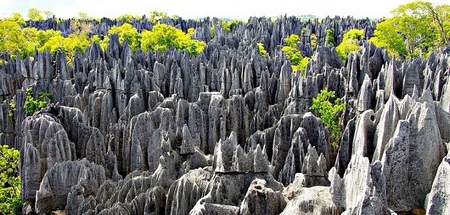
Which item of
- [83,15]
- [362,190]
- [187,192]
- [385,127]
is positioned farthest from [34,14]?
[362,190]

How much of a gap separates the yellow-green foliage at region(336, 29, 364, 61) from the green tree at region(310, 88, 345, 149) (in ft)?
78.6

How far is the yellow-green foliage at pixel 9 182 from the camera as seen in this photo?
21.8m

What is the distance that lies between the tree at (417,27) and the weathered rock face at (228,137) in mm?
20139

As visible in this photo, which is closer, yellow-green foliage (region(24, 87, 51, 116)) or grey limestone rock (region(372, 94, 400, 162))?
grey limestone rock (region(372, 94, 400, 162))

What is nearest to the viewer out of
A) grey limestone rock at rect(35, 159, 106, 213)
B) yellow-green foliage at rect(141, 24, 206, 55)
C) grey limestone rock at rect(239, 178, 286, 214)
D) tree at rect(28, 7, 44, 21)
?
grey limestone rock at rect(239, 178, 286, 214)

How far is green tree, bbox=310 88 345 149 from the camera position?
24938 millimetres

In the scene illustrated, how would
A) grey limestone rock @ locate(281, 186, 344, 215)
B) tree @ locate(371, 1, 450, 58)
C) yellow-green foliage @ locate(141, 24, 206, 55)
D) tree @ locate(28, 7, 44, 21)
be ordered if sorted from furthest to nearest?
tree @ locate(28, 7, 44, 21)
yellow-green foliage @ locate(141, 24, 206, 55)
tree @ locate(371, 1, 450, 58)
grey limestone rock @ locate(281, 186, 344, 215)

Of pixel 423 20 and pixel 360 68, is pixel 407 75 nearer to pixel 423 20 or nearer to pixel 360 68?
pixel 360 68

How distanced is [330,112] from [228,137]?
7.02 m

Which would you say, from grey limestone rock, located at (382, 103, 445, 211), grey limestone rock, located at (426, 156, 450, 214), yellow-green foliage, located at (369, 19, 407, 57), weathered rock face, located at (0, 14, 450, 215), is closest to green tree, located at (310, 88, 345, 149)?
weathered rock face, located at (0, 14, 450, 215)

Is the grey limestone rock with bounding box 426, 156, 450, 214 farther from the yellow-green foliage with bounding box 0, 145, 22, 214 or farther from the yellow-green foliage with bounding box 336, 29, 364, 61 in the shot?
the yellow-green foliage with bounding box 336, 29, 364, 61

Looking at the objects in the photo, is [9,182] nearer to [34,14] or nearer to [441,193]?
[441,193]

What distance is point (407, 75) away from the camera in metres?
26.2

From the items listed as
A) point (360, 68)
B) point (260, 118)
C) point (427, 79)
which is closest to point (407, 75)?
point (427, 79)
